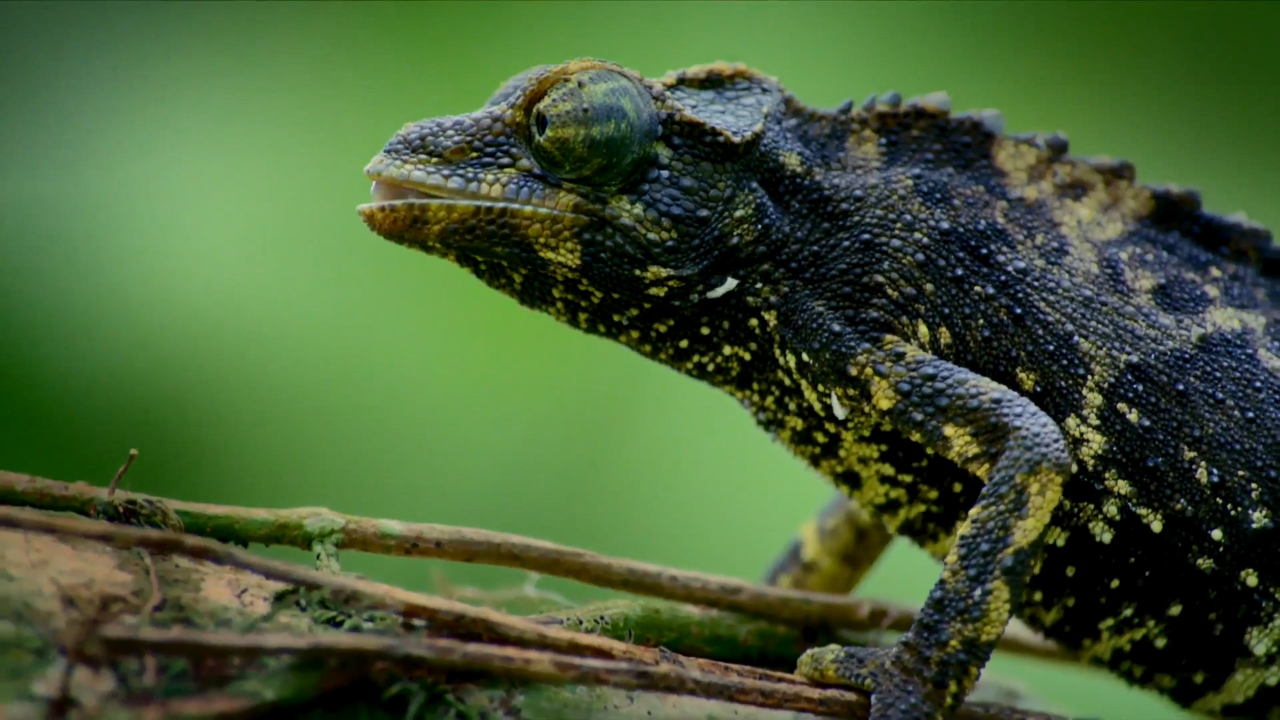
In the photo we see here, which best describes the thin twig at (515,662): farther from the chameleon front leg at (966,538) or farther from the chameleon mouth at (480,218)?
the chameleon mouth at (480,218)

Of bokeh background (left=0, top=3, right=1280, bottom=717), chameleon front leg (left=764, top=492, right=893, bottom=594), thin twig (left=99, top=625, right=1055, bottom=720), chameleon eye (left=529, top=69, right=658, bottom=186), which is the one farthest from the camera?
bokeh background (left=0, top=3, right=1280, bottom=717)

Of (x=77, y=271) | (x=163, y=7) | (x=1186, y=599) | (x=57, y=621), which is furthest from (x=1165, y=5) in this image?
(x=57, y=621)

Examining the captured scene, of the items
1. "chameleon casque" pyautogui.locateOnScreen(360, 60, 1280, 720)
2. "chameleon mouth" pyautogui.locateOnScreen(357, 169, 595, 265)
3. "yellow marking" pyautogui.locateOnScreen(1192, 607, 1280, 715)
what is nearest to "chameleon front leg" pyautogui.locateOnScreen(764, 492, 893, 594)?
"chameleon casque" pyautogui.locateOnScreen(360, 60, 1280, 720)

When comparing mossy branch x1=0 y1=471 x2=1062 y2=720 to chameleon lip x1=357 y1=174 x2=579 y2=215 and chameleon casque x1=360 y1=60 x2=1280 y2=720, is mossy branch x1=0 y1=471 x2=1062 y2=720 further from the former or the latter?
chameleon lip x1=357 y1=174 x2=579 y2=215

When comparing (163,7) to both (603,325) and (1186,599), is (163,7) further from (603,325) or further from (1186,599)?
(1186,599)

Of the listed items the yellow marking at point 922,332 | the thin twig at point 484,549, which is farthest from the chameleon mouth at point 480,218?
Result: the yellow marking at point 922,332
